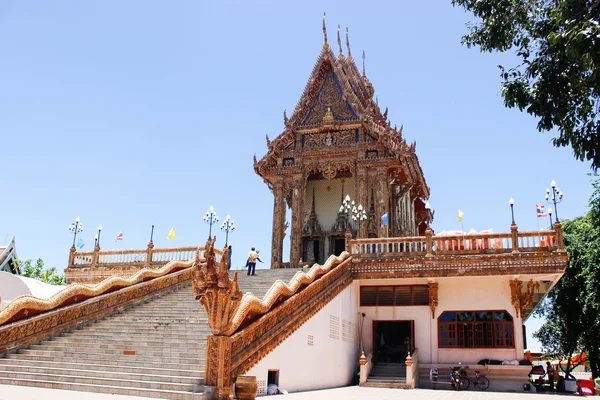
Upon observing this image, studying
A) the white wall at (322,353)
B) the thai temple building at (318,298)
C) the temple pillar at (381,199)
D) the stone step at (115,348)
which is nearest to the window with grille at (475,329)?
the thai temple building at (318,298)

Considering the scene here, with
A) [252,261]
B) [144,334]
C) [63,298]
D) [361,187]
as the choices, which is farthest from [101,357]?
[361,187]

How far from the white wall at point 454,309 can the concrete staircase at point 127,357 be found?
22.6 feet

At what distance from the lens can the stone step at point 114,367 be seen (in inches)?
363

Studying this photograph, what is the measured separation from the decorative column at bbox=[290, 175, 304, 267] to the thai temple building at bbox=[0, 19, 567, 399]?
6cm

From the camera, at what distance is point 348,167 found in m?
22.6

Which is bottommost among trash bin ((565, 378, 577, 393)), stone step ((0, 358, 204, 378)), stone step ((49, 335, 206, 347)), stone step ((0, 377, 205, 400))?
trash bin ((565, 378, 577, 393))

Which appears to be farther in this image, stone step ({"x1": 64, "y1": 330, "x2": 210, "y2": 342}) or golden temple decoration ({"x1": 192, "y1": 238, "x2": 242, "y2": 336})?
stone step ({"x1": 64, "y1": 330, "x2": 210, "y2": 342})

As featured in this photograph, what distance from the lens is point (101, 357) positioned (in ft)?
33.9

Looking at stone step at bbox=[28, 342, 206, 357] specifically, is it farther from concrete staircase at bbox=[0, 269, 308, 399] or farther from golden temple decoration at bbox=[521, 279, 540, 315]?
golden temple decoration at bbox=[521, 279, 540, 315]

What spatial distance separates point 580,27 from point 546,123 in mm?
1642

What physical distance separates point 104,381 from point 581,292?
21.0 m

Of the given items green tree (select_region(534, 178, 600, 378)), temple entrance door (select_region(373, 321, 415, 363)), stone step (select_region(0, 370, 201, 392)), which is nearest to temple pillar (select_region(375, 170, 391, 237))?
temple entrance door (select_region(373, 321, 415, 363))

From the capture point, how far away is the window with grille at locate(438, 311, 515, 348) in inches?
628

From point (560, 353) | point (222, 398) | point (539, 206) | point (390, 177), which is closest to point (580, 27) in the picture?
point (222, 398)
